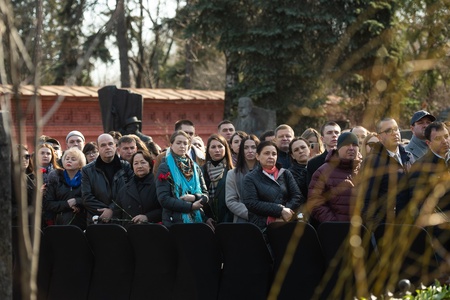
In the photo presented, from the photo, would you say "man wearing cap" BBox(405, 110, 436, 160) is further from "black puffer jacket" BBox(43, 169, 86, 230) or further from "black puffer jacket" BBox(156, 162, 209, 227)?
"black puffer jacket" BBox(43, 169, 86, 230)

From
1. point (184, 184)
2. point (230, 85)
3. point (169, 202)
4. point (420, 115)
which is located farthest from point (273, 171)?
point (230, 85)

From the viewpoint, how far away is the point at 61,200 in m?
10.0

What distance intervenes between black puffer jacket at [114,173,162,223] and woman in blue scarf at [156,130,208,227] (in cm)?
26

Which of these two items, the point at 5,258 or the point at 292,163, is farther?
the point at 292,163

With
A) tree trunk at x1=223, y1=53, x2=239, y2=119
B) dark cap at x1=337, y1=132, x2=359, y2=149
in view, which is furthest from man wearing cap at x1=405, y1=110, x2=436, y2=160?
tree trunk at x1=223, y1=53, x2=239, y2=119

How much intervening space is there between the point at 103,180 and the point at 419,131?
124 inches

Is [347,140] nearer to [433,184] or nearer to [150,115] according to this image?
[433,184]

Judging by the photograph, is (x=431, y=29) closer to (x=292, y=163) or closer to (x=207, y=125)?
(x=292, y=163)

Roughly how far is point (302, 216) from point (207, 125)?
1879cm

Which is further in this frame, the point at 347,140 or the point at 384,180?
the point at 347,140

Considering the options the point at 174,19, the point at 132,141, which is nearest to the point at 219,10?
the point at 174,19

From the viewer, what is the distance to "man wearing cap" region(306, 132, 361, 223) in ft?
26.0

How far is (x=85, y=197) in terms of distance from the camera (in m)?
9.59

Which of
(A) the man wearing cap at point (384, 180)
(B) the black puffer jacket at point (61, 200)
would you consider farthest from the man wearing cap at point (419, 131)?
(B) the black puffer jacket at point (61, 200)
